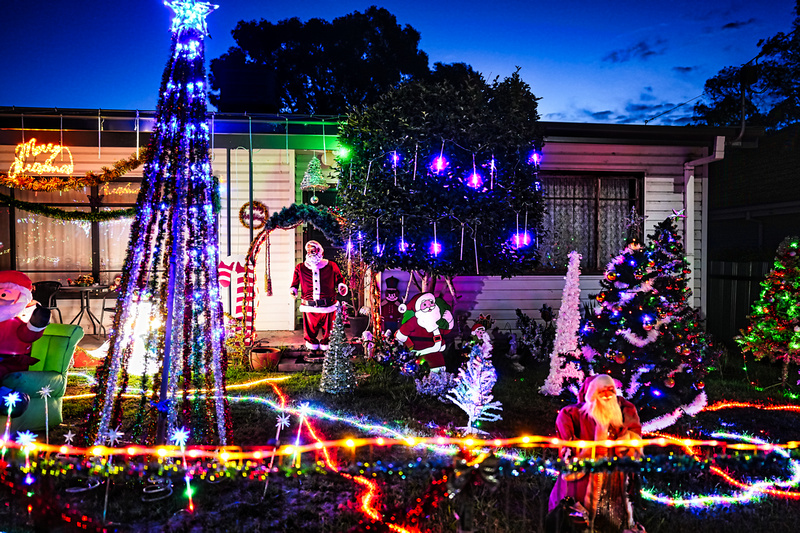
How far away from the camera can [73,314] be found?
1047cm

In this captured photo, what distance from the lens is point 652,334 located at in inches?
206

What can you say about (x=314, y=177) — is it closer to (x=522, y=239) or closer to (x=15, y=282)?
(x=522, y=239)

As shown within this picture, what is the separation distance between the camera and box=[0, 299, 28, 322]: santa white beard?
4812mm

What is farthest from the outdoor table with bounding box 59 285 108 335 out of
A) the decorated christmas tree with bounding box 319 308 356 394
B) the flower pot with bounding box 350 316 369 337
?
the decorated christmas tree with bounding box 319 308 356 394

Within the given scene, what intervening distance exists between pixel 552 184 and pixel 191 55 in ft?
24.8

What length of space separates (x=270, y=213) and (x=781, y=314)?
8.98 meters

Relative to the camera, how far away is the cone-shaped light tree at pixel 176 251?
420cm

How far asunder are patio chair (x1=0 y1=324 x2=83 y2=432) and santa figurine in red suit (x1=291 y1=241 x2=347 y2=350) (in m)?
3.85

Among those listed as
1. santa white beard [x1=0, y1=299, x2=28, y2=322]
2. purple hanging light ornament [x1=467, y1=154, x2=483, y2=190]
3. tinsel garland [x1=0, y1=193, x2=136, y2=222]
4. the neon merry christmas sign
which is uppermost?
the neon merry christmas sign

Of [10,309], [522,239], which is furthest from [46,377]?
[522,239]

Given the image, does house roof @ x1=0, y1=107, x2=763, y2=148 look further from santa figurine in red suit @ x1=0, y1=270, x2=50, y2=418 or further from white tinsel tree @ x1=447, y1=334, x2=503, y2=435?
white tinsel tree @ x1=447, y1=334, x2=503, y2=435

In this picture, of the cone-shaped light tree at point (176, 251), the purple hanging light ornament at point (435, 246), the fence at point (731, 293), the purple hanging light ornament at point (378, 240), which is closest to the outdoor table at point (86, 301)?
the purple hanging light ornament at point (378, 240)

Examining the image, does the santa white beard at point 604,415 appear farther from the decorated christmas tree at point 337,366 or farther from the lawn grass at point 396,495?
the decorated christmas tree at point 337,366

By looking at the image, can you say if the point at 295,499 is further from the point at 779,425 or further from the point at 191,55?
the point at 779,425
